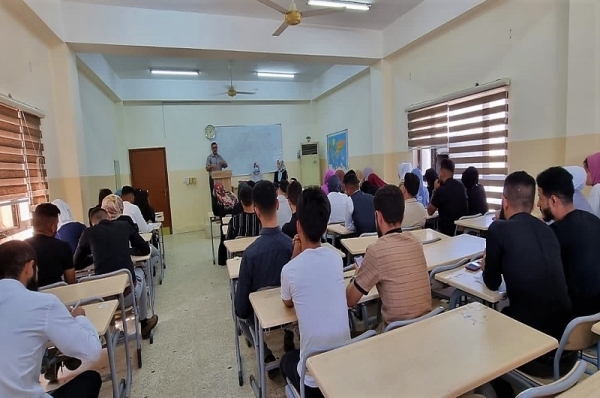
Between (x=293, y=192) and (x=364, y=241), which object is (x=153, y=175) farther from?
(x=364, y=241)

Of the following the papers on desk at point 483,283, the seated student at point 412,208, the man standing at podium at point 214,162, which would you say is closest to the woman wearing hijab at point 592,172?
the seated student at point 412,208

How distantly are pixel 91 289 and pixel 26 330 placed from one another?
111 centimetres

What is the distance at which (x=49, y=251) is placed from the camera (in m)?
2.40

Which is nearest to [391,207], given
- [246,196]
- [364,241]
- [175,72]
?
[364,241]

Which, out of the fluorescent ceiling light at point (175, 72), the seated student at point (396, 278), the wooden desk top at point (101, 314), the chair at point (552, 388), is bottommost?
the wooden desk top at point (101, 314)

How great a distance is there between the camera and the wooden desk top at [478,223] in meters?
3.49

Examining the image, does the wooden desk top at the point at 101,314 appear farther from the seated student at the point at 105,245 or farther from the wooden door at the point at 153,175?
the wooden door at the point at 153,175

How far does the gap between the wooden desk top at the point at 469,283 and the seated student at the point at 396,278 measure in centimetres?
37

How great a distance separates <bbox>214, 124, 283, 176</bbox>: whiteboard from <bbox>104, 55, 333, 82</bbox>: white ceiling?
1.37 meters

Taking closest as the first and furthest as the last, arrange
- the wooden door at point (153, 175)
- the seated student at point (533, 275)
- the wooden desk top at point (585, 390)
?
the wooden desk top at point (585, 390)
the seated student at point (533, 275)
the wooden door at point (153, 175)

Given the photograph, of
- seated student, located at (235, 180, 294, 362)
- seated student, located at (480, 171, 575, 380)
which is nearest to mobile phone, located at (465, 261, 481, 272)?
seated student, located at (480, 171, 575, 380)

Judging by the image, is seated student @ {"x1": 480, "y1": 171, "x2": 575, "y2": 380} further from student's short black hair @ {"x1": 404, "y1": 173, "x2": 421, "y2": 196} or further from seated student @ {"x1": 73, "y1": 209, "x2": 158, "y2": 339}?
seated student @ {"x1": 73, "y1": 209, "x2": 158, "y2": 339}

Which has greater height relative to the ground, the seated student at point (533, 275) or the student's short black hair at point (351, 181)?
the student's short black hair at point (351, 181)

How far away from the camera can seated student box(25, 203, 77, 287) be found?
7.83 ft
